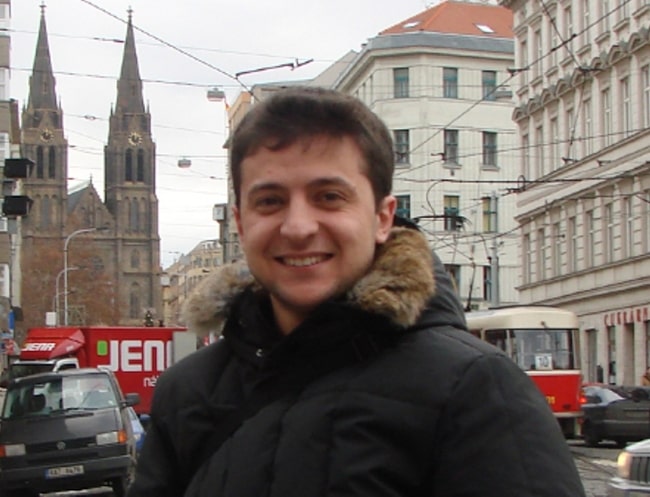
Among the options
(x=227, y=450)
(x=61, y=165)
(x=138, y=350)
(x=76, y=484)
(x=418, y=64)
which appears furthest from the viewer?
(x=61, y=165)

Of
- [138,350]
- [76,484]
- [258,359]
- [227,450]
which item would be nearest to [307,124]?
[258,359]

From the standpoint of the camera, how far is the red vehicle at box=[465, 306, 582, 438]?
31.0 m

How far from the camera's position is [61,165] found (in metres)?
177

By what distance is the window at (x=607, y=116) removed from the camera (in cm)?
4639

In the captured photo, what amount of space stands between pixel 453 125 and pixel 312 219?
7119 centimetres

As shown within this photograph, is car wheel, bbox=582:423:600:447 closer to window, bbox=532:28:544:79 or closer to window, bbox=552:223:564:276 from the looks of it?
window, bbox=552:223:564:276

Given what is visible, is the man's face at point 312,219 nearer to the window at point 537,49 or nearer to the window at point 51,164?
the window at point 537,49

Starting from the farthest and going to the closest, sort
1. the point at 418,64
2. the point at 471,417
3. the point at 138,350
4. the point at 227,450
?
the point at 418,64 < the point at 138,350 < the point at 227,450 < the point at 471,417

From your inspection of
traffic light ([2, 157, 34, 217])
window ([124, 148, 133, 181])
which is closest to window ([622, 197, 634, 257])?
traffic light ([2, 157, 34, 217])

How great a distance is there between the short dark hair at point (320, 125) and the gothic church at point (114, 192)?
16834 centimetres

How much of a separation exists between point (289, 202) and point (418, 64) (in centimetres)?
7119

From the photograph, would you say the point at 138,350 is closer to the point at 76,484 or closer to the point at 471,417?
the point at 76,484

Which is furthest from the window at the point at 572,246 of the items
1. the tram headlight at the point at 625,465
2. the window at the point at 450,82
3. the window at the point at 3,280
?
the tram headlight at the point at 625,465

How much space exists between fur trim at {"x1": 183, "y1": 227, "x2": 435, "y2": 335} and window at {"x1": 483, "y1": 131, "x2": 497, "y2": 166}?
71.2 metres
